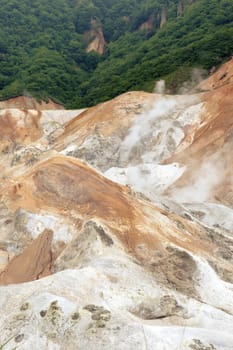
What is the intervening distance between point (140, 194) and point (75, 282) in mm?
12911

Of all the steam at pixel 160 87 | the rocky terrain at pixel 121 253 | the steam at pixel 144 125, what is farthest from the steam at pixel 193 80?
the rocky terrain at pixel 121 253

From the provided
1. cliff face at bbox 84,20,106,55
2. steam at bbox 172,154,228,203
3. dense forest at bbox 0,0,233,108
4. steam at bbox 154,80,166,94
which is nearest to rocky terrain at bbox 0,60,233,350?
steam at bbox 172,154,228,203

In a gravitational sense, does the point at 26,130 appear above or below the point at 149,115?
below

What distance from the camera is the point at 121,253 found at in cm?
2198

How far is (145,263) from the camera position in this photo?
2181 centimetres

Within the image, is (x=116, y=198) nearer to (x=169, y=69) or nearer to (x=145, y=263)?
(x=145, y=263)

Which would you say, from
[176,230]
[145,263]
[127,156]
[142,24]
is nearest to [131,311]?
[145,263]

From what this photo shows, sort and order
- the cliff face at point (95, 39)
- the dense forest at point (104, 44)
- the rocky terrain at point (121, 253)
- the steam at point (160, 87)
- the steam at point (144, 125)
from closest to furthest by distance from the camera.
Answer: the rocky terrain at point (121, 253) < the steam at point (144, 125) < the steam at point (160, 87) < the dense forest at point (104, 44) < the cliff face at point (95, 39)

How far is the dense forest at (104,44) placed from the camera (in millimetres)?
80125

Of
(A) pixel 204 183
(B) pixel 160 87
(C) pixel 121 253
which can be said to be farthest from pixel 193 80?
(C) pixel 121 253

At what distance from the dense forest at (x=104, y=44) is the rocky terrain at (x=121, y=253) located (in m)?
31.2

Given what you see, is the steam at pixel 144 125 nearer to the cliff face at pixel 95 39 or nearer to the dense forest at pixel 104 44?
the dense forest at pixel 104 44

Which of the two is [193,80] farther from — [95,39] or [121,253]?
[95,39]

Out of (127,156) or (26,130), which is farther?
(26,130)
